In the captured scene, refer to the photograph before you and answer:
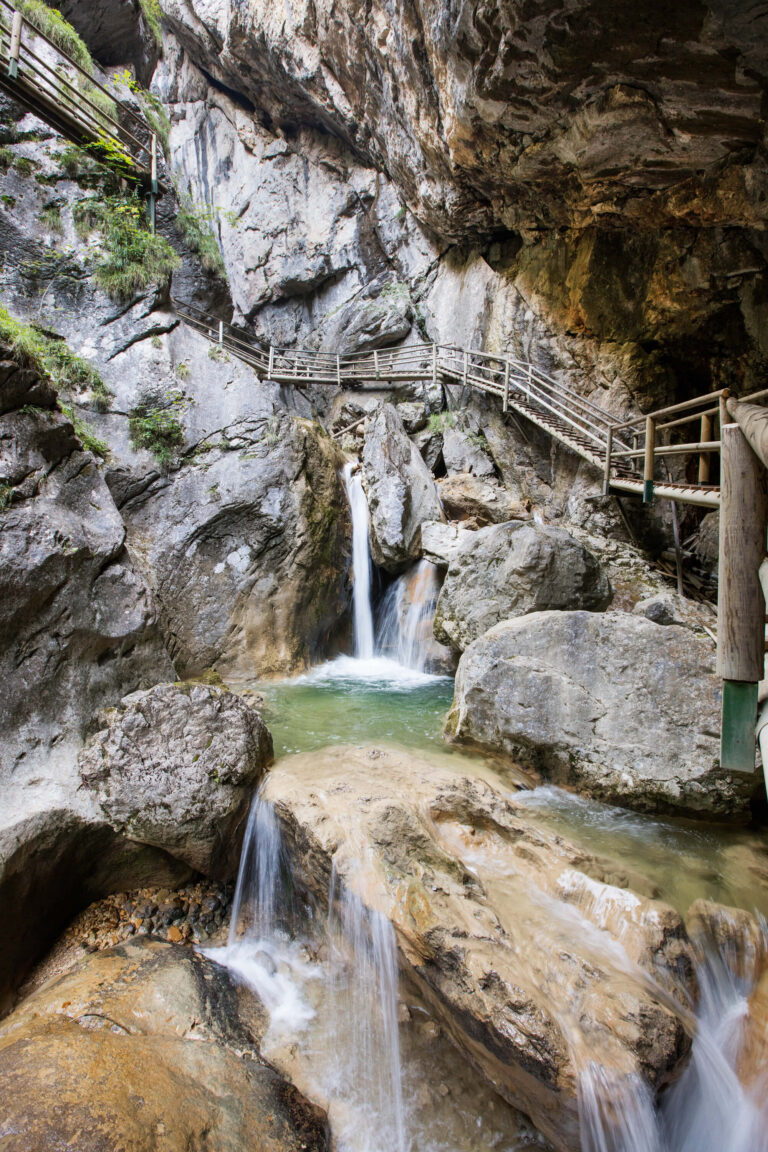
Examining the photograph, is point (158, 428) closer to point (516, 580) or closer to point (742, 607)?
point (516, 580)

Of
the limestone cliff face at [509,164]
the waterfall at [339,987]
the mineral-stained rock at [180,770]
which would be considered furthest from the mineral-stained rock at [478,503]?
the waterfall at [339,987]

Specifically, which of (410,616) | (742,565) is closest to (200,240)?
(410,616)

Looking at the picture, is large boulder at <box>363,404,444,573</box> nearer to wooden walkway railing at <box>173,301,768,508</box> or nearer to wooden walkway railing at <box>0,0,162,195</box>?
wooden walkway railing at <box>173,301,768,508</box>

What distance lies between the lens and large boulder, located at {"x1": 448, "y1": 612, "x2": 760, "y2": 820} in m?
4.43

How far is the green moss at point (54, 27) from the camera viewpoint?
9664 millimetres

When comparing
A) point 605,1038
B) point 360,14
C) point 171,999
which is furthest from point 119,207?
point 605,1038

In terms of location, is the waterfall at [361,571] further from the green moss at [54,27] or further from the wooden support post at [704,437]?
the green moss at [54,27]

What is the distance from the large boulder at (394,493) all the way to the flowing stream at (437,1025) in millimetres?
6003

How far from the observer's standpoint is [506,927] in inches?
120

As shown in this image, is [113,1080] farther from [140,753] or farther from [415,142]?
[415,142]

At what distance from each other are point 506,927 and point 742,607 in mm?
2217

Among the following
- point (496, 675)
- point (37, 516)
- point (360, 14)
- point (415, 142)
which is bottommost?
point (496, 675)

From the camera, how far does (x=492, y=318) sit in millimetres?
13008

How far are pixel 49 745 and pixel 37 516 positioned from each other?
218 centimetres
